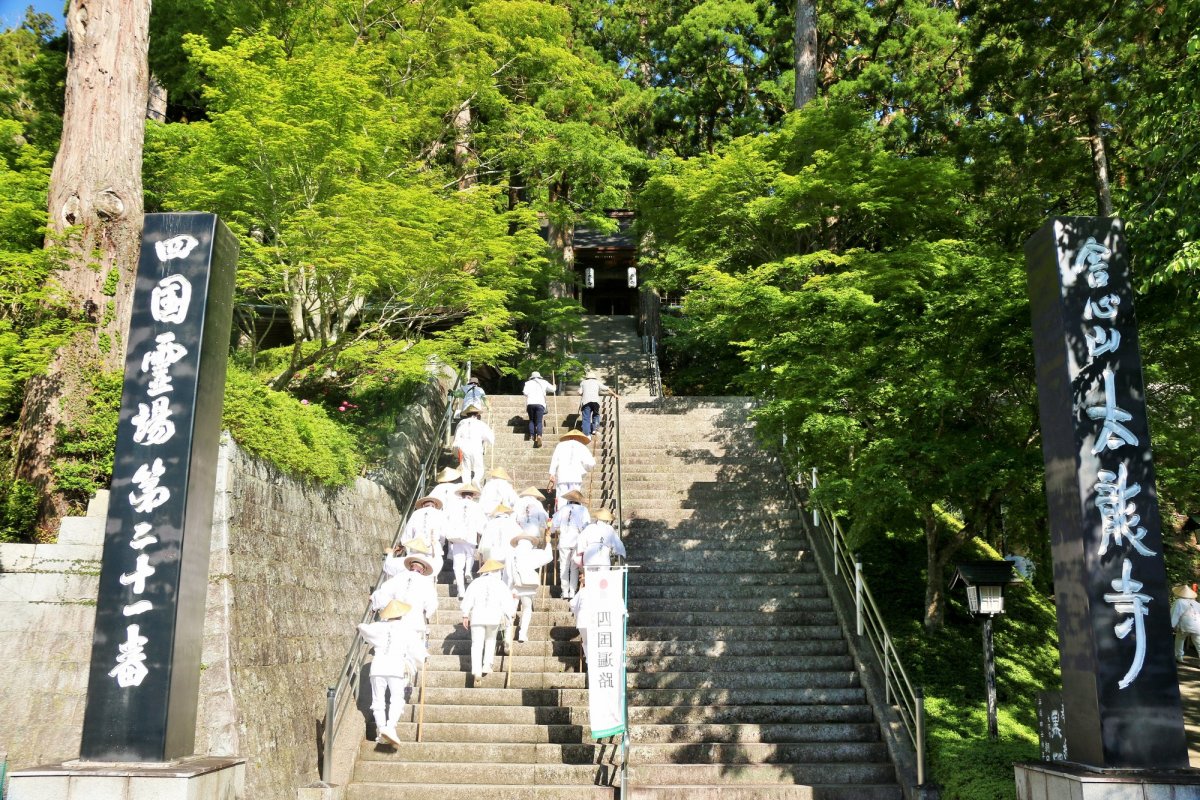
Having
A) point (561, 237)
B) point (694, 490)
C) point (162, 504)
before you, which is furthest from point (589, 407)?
point (561, 237)

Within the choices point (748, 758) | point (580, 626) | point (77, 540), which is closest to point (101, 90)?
point (77, 540)

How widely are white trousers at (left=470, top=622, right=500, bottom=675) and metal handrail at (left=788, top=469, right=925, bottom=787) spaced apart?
394 centimetres

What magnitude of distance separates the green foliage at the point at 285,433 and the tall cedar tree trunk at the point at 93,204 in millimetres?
1584

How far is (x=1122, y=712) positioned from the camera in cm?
537

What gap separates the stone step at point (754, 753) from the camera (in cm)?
831

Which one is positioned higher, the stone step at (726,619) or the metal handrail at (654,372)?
the metal handrail at (654,372)

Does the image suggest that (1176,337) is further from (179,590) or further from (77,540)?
(77,540)

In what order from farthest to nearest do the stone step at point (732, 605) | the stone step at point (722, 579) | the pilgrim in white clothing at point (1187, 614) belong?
1. the stone step at point (722, 579)
2. the stone step at point (732, 605)
3. the pilgrim in white clothing at point (1187, 614)

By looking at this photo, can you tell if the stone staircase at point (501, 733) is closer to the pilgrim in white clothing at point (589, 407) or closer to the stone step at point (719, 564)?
the stone step at point (719, 564)

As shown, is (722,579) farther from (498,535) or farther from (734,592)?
(498,535)

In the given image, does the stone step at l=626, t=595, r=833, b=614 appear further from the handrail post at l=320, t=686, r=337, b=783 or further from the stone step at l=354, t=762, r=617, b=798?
the handrail post at l=320, t=686, r=337, b=783

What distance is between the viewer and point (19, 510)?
358 inches

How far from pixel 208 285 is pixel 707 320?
35.8ft

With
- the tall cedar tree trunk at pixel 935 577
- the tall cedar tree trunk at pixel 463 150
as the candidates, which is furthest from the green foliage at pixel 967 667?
the tall cedar tree trunk at pixel 463 150
